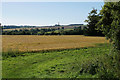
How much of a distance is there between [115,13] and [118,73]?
8.86 feet

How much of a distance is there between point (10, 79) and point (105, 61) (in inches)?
202

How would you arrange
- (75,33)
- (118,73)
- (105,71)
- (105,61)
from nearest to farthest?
(118,73)
(105,71)
(105,61)
(75,33)

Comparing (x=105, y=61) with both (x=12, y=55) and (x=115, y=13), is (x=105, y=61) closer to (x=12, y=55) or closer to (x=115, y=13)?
(x=115, y=13)

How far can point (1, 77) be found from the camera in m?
8.16

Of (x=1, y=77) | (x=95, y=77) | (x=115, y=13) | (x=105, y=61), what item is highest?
(x=115, y=13)

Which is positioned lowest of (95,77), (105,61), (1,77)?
(1,77)

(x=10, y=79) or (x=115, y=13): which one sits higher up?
(x=115, y=13)

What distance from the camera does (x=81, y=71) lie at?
8.02 meters

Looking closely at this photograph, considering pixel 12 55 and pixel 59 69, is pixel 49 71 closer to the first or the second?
pixel 59 69

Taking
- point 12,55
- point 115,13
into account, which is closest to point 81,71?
point 115,13

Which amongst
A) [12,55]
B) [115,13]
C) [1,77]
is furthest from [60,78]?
[12,55]

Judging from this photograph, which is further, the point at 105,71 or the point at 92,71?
the point at 92,71

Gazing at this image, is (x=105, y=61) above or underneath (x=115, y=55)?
underneath

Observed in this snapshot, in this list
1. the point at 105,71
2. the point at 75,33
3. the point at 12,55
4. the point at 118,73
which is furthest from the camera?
the point at 75,33
